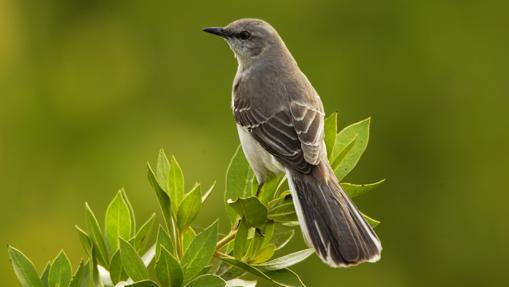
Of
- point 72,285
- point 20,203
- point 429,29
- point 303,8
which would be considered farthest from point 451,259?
point 72,285

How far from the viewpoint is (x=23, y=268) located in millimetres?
3209

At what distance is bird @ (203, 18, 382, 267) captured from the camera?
4.02 m

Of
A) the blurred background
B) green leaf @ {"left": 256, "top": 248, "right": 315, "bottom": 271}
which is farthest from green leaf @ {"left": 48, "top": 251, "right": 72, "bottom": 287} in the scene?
the blurred background

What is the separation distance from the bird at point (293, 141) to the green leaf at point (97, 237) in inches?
36.0

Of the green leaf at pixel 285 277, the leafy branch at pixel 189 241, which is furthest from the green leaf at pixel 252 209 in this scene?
the green leaf at pixel 285 277

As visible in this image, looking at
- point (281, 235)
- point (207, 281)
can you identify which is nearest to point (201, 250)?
point (207, 281)

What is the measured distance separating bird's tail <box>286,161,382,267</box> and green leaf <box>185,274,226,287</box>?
33.5 inches

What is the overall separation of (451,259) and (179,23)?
353 cm

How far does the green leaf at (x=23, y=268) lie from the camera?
3188mm

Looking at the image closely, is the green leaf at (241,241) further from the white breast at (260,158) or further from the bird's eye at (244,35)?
the bird's eye at (244,35)

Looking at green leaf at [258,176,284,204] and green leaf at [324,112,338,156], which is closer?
green leaf at [324,112,338,156]

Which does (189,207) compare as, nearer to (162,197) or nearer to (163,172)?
(162,197)

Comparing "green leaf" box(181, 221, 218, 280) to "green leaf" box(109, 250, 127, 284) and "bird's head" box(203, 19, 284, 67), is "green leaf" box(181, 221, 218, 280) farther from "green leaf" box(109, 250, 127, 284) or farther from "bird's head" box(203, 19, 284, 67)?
"bird's head" box(203, 19, 284, 67)

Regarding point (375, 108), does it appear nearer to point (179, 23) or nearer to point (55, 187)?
point (179, 23)
